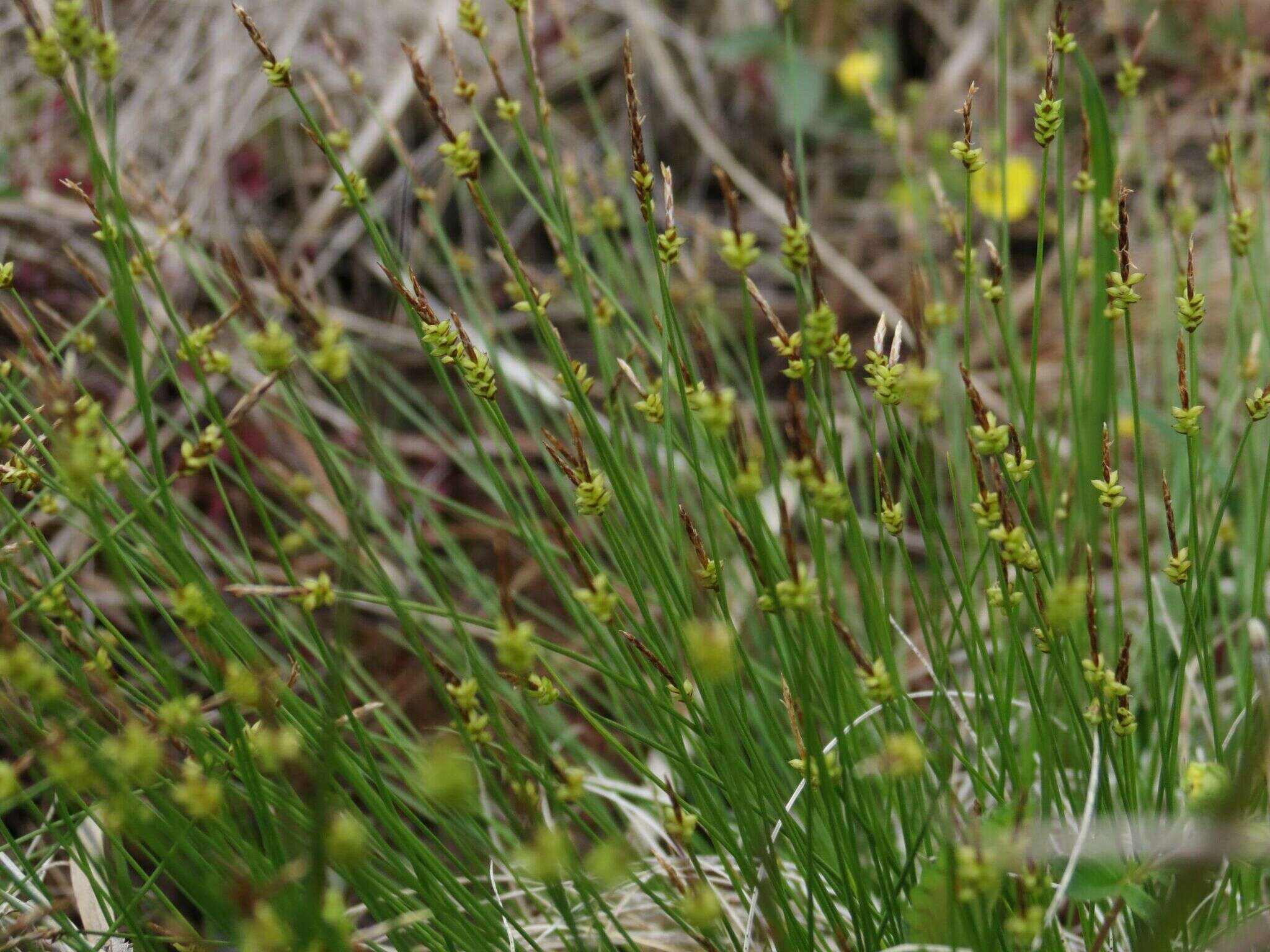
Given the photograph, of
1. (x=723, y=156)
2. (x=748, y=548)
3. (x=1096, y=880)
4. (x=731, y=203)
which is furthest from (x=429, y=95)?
(x=723, y=156)

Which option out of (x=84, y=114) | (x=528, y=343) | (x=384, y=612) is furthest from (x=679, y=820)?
(x=528, y=343)

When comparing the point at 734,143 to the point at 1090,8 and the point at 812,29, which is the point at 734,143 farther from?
the point at 1090,8

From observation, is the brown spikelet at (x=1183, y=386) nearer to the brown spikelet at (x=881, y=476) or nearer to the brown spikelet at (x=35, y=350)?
the brown spikelet at (x=881, y=476)

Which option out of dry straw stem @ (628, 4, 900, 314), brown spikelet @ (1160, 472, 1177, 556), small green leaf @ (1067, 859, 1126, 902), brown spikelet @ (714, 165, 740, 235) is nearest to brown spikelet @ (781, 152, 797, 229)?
Result: brown spikelet @ (714, 165, 740, 235)

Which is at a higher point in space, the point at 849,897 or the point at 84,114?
the point at 84,114

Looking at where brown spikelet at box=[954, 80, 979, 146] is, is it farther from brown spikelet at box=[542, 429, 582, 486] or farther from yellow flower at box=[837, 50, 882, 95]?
Answer: yellow flower at box=[837, 50, 882, 95]
